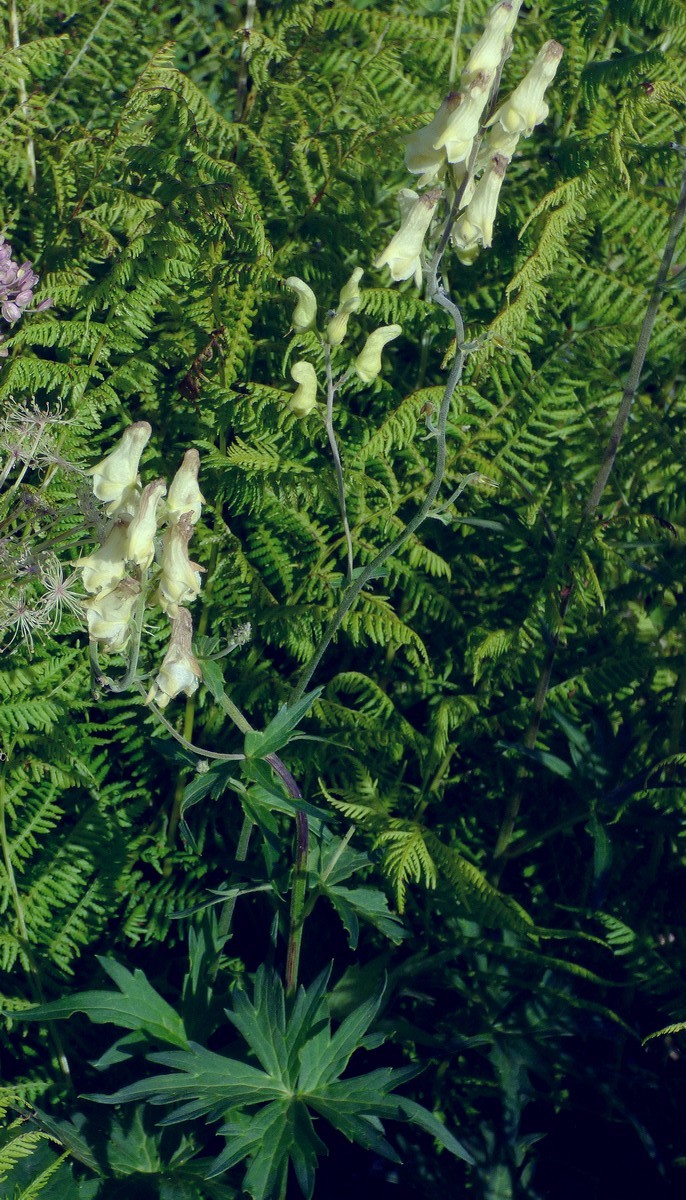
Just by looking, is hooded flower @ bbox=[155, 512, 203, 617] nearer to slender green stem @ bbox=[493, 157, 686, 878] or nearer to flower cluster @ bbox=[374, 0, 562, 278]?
flower cluster @ bbox=[374, 0, 562, 278]

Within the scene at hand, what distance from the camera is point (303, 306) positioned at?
1655 mm

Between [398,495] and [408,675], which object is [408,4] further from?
[408,675]

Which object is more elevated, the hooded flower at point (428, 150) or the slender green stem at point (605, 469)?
the hooded flower at point (428, 150)

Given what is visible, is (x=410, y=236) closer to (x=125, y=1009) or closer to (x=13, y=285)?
(x=13, y=285)

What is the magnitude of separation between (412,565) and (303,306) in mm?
688

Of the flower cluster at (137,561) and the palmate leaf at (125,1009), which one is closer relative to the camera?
the flower cluster at (137,561)

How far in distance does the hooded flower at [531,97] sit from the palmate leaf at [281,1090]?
139 cm

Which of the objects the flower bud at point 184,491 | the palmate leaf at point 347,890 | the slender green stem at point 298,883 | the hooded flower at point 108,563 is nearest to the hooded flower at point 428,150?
the flower bud at point 184,491

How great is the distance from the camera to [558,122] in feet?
8.21

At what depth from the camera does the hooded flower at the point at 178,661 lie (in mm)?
1403

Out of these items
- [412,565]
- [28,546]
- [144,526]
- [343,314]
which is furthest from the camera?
[412,565]

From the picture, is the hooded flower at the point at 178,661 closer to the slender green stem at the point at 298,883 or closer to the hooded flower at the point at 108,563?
the hooded flower at the point at 108,563

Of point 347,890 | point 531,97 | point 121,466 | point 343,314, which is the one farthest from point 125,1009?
point 531,97

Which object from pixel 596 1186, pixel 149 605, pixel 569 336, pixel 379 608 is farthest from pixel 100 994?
pixel 569 336
